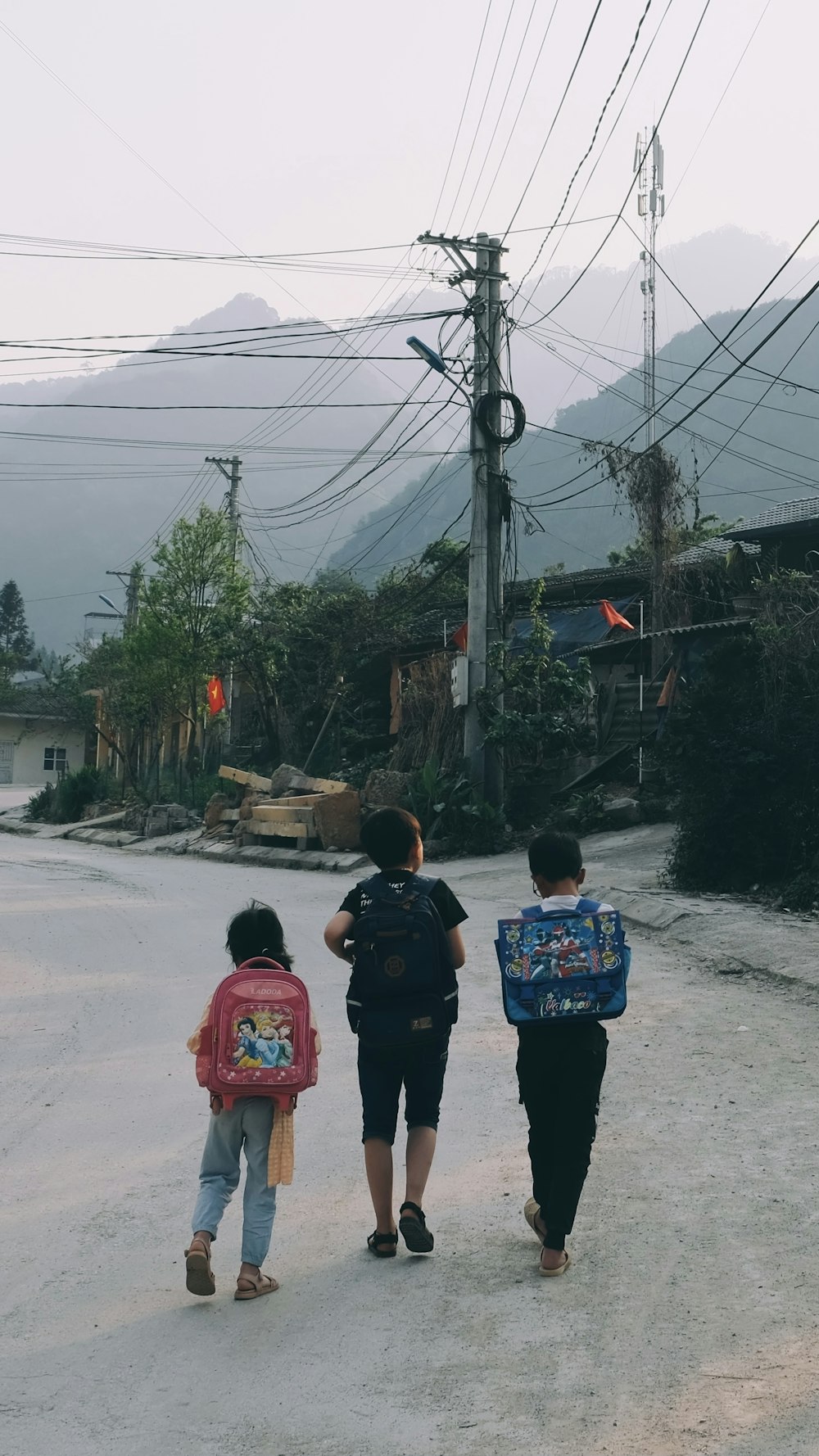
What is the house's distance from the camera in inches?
2539

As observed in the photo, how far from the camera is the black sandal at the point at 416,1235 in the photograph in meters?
4.51

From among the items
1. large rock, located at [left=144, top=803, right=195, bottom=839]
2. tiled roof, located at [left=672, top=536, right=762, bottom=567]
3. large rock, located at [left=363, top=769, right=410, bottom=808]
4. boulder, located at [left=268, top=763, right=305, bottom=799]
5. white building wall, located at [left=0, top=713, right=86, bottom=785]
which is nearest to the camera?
large rock, located at [left=363, top=769, right=410, bottom=808]

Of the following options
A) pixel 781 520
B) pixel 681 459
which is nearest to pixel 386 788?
pixel 781 520

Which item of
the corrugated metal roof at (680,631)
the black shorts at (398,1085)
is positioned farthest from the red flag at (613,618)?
the black shorts at (398,1085)

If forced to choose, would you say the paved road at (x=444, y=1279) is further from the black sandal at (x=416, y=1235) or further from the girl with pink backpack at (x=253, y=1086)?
the girl with pink backpack at (x=253, y=1086)

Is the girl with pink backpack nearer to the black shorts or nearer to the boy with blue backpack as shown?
the black shorts

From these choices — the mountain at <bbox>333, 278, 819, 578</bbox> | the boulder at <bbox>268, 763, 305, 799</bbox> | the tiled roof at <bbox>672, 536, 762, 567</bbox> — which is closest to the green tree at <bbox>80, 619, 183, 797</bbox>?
the boulder at <bbox>268, 763, 305, 799</bbox>

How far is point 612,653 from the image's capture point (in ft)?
93.4

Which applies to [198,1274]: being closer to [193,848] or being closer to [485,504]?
[485,504]

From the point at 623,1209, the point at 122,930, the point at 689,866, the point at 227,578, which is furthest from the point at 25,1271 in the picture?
the point at 227,578

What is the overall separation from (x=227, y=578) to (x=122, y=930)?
75.9 feet

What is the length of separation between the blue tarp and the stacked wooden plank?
5532 millimetres

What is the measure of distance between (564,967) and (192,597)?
32540 millimetres

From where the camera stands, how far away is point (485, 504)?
2267cm
